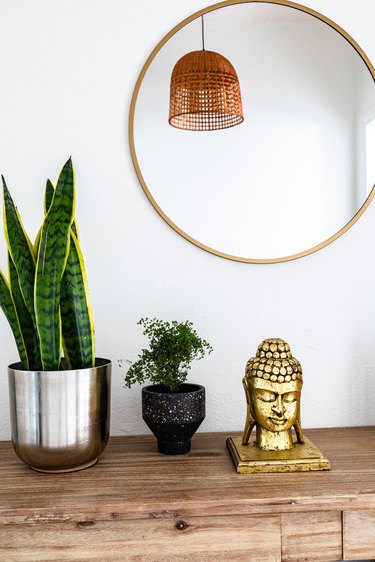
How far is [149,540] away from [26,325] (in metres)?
0.47

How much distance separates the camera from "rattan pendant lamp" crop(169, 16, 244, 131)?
1330 mm

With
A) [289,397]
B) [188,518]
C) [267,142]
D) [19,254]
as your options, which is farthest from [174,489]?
[267,142]

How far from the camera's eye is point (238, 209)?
1.37 metres

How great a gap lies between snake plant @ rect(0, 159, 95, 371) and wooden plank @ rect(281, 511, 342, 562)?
477 mm

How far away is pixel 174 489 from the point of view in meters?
0.98

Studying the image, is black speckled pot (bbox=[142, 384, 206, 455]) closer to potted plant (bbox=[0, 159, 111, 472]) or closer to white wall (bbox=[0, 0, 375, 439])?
potted plant (bbox=[0, 159, 111, 472])

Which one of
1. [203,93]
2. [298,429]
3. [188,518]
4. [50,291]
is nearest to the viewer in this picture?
[188,518]

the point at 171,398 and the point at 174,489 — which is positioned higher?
the point at 171,398

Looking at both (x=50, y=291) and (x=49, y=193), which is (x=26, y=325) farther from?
(x=49, y=193)

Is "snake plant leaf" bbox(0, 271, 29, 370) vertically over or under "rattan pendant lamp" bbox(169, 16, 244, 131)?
under

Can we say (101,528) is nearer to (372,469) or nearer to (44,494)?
(44,494)

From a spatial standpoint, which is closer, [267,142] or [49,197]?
[49,197]

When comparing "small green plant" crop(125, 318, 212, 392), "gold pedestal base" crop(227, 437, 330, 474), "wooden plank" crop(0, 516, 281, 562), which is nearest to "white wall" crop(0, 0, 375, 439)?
"small green plant" crop(125, 318, 212, 392)

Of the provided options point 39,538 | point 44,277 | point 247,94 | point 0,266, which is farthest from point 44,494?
point 247,94
